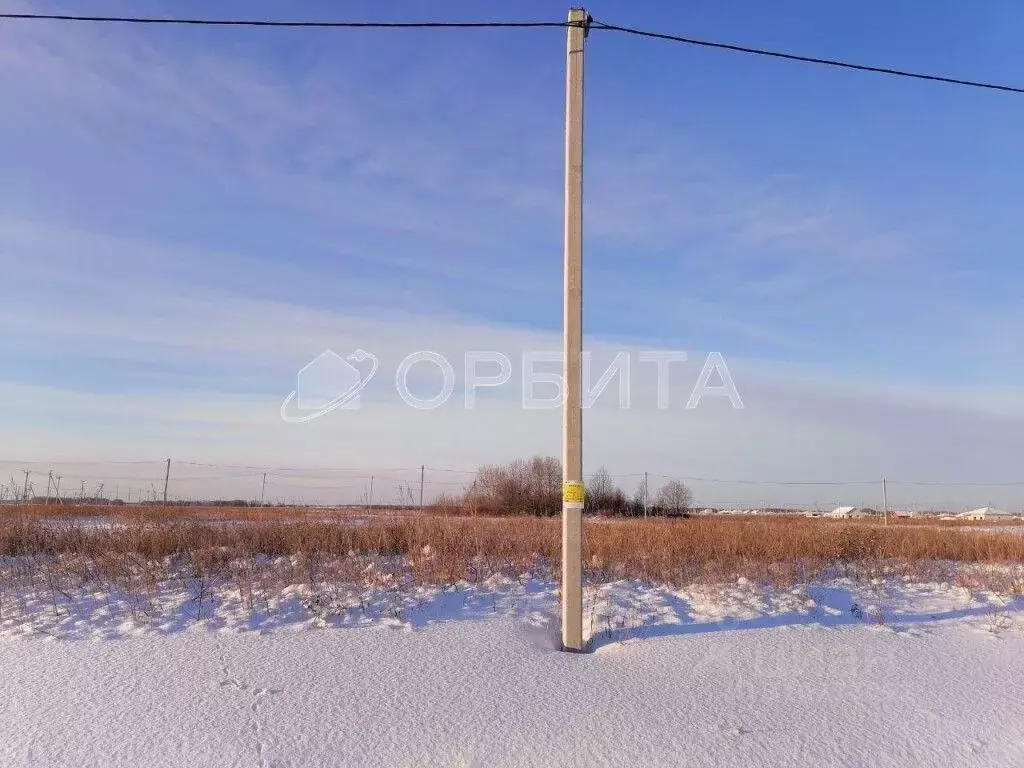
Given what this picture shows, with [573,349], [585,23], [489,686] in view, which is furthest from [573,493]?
[585,23]

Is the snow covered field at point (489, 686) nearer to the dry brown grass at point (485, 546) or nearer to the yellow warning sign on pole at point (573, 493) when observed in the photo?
the yellow warning sign on pole at point (573, 493)

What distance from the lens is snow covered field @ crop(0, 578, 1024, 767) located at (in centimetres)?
369

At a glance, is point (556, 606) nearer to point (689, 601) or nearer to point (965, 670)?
point (689, 601)

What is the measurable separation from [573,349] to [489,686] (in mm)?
2398

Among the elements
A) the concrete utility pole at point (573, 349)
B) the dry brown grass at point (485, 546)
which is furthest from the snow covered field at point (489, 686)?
the dry brown grass at point (485, 546)

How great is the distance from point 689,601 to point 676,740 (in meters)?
3.05

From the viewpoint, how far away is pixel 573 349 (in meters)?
5.61

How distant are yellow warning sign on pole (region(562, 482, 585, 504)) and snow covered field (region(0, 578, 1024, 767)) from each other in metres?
0.99

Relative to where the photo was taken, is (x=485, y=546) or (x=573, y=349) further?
(x=485, y=546)

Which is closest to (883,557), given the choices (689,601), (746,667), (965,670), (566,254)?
(689,601)

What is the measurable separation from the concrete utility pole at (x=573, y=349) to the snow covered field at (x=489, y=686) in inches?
15.4

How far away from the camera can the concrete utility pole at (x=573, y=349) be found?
5422 mm

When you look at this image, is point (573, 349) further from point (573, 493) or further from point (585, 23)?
point (585, 23)

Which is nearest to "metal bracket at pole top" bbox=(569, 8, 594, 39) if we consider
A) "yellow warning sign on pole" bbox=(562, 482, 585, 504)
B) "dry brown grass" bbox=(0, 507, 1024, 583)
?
"yellow warning sign on pole" bbox=(562, 482, 585, 504)
